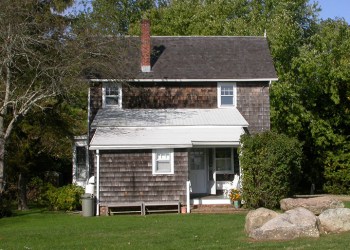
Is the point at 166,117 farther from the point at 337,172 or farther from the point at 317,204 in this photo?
the point at 337,172

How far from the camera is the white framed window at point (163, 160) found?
24031 mm

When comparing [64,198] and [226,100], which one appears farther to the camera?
[226,100]

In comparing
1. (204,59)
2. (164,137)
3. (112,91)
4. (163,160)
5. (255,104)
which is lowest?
(163,160)

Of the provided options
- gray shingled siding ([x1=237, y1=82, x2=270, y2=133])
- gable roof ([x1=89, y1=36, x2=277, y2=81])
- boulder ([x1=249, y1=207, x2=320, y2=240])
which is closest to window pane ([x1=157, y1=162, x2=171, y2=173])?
gable roof ([x1=89, y1=36, x2=277, y2=81])

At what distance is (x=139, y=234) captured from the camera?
16406 millimetres

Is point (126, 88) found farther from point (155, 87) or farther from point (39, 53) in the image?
point (39, 53)

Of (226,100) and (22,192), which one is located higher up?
(226,100)

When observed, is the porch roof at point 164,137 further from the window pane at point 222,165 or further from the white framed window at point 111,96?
the white framed window at point 111,96

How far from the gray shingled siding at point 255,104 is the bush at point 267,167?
4189 mm

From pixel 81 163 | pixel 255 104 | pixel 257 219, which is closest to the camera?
pixel 257 219

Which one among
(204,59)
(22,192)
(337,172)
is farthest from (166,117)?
(337,172)

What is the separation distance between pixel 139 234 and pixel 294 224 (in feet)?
14.1

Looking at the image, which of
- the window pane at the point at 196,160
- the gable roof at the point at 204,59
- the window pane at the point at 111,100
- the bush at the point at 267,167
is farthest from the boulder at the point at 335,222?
the window pane at the point at 111,100

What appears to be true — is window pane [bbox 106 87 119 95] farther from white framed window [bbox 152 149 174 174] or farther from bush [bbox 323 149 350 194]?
A: bush [bbox 323 149 350 194]
